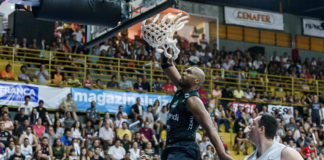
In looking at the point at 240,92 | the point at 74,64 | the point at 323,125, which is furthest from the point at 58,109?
the point at 323,125

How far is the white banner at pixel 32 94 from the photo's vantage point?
16.2 m

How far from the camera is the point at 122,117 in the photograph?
17.1 m

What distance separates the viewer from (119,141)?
51.7 feet

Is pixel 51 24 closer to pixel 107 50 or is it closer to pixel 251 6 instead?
pixel 107 50

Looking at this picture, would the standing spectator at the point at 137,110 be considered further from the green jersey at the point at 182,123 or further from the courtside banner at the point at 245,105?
the green jersey at the point at 182,123

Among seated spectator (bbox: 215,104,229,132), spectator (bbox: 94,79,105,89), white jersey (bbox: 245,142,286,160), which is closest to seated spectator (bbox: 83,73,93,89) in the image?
spectator (bbox: 94,79,105,89)

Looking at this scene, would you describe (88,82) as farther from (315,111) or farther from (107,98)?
(315,111)

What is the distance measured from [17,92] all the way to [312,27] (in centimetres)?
2054

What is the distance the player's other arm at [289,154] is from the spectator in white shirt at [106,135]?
11.9m

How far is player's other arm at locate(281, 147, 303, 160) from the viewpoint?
4445 millimetres

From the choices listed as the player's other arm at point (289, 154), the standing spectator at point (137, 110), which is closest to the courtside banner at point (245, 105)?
the standing spectator at point (137, 110)

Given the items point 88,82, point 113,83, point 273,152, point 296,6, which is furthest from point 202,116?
point 296,6

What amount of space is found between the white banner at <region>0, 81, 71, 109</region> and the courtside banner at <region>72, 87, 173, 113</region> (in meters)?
0.50

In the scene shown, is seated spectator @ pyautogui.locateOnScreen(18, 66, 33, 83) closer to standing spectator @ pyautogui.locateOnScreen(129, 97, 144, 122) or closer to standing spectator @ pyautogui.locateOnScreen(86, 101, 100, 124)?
standing spectator @ pyautogui.locateOnScreen(86, 101, 100, 124)
